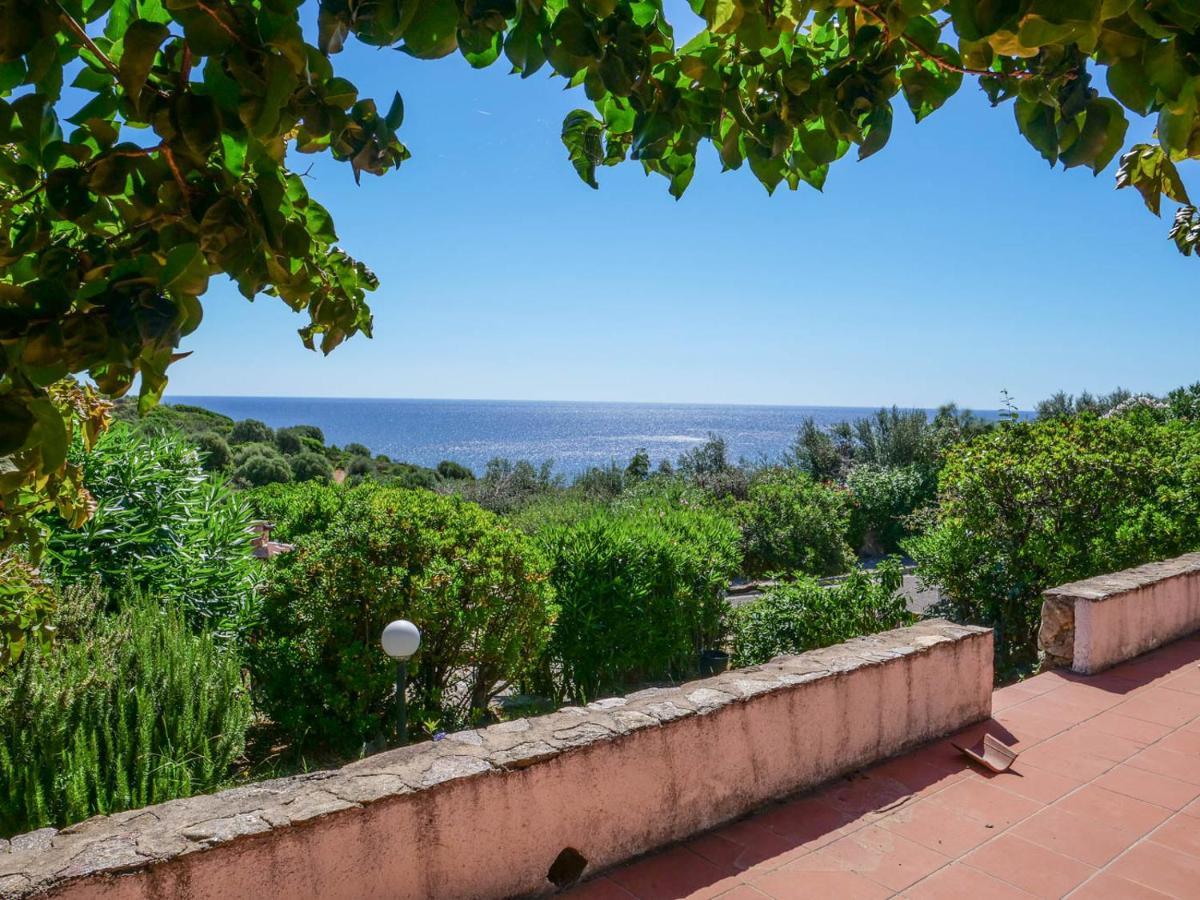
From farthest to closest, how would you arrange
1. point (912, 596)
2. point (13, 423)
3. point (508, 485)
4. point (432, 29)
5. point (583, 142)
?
point (508, 485) → point (912, 596) → point (583, 142) → point (432, 29) → point (13, 423)

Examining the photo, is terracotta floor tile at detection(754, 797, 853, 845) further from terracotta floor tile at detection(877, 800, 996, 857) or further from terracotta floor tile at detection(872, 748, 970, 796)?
terracotta floor tile at detection(872, 748, 970, 796)

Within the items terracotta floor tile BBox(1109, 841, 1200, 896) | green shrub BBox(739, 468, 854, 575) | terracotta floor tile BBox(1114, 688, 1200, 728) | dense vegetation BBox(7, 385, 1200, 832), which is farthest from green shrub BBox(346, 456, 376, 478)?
terracotta floor tile BBox(1109, 841, 1200, 896)

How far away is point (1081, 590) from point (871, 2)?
5.08 metres

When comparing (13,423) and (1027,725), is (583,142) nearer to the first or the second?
(13,423)

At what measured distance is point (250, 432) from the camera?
31.4 m

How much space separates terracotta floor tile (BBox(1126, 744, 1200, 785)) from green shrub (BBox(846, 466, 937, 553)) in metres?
10.4

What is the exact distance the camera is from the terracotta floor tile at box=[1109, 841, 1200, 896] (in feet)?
9.39

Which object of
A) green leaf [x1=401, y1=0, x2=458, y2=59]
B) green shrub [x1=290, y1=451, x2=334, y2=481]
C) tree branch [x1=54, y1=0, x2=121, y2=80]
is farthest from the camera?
green shrub [x1=290, y1=451, x2=334, y2=481]

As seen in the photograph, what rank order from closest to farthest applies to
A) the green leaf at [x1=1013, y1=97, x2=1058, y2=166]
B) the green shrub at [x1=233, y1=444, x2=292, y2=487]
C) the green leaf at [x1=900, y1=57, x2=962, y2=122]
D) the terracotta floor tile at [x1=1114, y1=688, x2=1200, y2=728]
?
the green leaf at [x1=1013, y1=97, x2=1058, y2=166]
the green leaf at [x1=900, y1=57, x2=962, y2=122]
the terracotta floor tile at [x1=1114, y1=688, x2=1200, y2=728]
the green shrub at [x1=233, y1=444, x2=292, y2=487]

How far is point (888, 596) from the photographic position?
6.05m

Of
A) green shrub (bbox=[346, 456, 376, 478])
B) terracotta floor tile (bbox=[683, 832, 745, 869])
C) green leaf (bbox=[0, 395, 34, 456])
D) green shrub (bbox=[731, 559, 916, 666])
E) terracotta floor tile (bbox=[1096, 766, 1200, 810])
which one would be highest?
green leaf (bbox=[0, 395, 34, 456])

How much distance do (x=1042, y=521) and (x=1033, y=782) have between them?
368 cm

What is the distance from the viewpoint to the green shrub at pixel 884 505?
47.5 feet

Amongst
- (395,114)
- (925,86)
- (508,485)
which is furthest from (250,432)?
(925,86)
